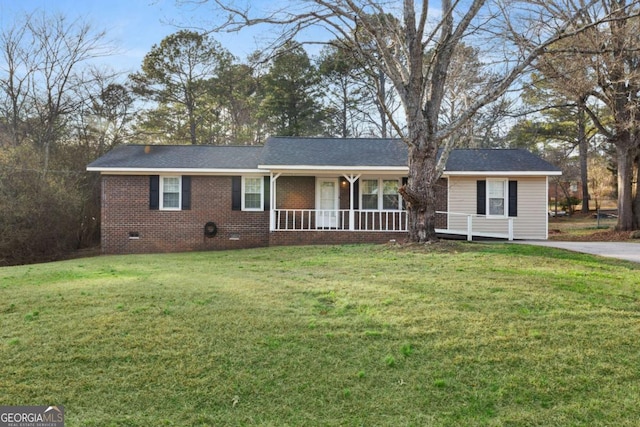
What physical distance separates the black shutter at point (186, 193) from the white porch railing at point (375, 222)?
124 inches

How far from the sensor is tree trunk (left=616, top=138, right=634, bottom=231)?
15.1 m

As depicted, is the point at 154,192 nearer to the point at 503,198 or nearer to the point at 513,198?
the point at 503,198

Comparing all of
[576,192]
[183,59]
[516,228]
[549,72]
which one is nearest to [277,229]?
[516,228]

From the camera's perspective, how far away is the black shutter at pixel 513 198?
47.1 ft

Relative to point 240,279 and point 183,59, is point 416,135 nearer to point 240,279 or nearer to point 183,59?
point 240,279

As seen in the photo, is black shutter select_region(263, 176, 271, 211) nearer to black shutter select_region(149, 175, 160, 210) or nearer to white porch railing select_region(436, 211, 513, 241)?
black shutter select_region(149, 175, 160, 210)

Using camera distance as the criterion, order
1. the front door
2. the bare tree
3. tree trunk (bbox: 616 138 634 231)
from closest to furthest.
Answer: the bare tree → the front door → tree trunk (bbox: 616 138 634 231)

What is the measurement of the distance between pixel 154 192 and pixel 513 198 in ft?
42.0

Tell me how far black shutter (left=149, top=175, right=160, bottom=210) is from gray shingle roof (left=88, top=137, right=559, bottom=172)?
48 centimetres

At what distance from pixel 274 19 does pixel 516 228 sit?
10873 mm

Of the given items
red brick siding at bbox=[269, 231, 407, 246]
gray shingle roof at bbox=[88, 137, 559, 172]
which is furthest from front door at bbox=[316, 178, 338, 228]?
red brick siding at bbox=[269, 231, 407, 246]

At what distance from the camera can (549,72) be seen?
11.9 m

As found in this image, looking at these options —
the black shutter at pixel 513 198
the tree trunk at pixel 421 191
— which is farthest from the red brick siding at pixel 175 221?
the black shutter at pixel 513 198

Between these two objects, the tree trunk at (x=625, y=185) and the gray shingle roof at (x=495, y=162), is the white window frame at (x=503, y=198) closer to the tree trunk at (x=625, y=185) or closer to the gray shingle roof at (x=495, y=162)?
the gray shingle roof at (x=495, y=162)
